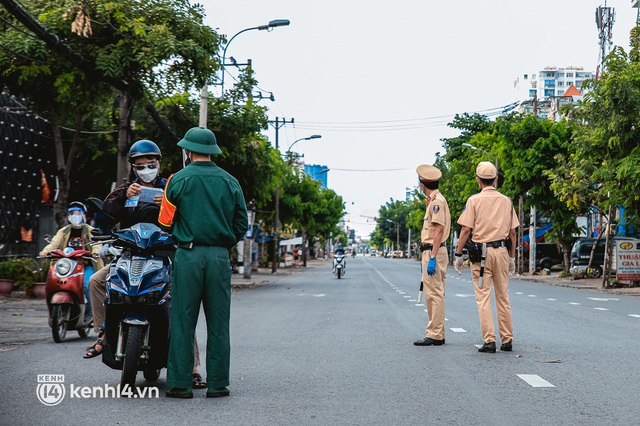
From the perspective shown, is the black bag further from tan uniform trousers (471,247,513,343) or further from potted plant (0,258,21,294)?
potted plant (0,258,21,294)

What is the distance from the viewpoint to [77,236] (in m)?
9.86

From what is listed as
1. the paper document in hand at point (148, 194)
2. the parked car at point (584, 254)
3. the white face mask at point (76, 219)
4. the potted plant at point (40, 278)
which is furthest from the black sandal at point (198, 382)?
the parked car at point (584, 254)

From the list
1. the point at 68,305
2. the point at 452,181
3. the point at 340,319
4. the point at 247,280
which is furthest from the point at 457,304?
the point at 452,181

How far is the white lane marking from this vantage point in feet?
21.2

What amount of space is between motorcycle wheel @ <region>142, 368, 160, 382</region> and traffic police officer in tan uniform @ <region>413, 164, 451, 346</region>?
3.71 meters

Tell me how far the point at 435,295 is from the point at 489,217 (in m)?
1.13

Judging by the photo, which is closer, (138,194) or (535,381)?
(138,194)

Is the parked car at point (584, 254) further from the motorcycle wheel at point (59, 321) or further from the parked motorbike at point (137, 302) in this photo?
the parked motorbike at point (137, 302)

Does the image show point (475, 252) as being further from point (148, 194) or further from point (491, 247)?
point (148, 194)

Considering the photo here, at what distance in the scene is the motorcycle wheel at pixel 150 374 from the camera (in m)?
6.27

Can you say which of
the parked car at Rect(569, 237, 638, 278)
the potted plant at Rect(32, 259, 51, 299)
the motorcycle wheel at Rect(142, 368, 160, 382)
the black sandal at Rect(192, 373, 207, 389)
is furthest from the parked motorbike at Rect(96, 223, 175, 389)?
the parked car at Rect(569, 237, 638, 278)

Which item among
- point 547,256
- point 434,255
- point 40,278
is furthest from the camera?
point 547,256

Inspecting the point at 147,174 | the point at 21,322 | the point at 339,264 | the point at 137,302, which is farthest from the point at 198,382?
the point at 339,264

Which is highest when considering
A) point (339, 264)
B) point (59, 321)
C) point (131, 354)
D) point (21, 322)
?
point (339, 264)
